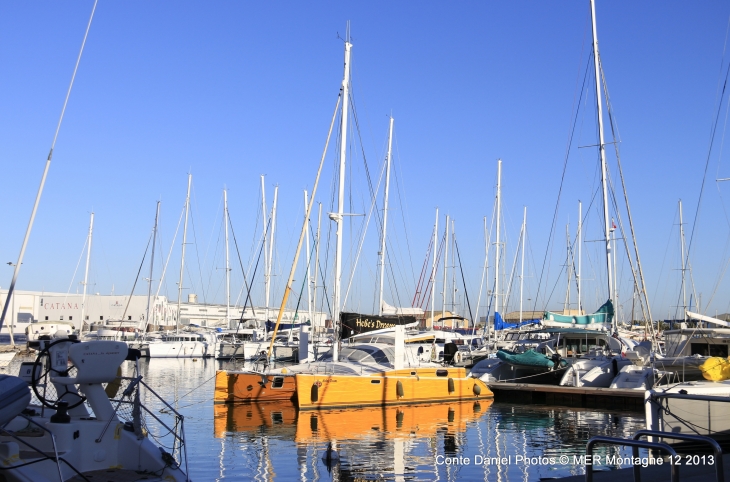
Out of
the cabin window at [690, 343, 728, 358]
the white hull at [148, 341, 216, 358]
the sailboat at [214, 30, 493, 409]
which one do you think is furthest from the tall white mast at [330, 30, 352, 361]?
the white hull at [148, 341, 216, 358]

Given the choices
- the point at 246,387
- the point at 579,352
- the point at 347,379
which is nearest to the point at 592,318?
the point at 579,352

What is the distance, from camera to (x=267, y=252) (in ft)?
191

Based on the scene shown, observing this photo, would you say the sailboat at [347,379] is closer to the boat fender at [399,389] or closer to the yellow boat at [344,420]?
the boat fender at [399,389]

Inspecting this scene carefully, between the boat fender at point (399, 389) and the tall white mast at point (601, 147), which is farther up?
the tall white mast at point (601, 147)

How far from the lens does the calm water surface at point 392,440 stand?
15.3 meters

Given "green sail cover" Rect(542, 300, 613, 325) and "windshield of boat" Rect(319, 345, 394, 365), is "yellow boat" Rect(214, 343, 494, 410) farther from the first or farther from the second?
"green sail cover" Rect(542, 300, 613, 325)

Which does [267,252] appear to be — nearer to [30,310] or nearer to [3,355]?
[3,355]

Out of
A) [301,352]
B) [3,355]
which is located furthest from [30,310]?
[301,352]

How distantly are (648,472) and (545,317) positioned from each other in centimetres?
2625

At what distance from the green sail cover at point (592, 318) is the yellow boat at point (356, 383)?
8.40 meters

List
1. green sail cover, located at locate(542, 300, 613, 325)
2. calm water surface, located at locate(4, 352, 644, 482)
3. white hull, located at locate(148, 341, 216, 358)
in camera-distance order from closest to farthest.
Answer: calm water surface, located at locate(4, 352, 644, 482), green sail cover, located at locate(542, 300, 613, 325), white hull, located at locate(148, 341, 216, 358)

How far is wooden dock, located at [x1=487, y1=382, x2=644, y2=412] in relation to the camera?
26.3 m

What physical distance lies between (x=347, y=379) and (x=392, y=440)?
5.66m

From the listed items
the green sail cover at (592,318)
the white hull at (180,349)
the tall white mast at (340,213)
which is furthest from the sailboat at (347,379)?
the white hull at (180,349)
